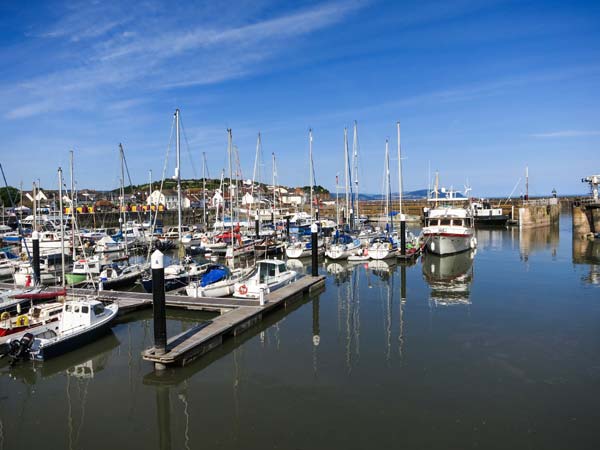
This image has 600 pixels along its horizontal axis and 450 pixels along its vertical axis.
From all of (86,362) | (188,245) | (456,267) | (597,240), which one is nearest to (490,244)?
(597,240)

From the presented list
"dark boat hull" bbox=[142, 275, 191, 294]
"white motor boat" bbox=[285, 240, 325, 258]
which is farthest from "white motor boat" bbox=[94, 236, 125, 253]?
"dark boat hull" bbox=[142, 275, 191, 294]

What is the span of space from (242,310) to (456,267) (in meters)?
21.5

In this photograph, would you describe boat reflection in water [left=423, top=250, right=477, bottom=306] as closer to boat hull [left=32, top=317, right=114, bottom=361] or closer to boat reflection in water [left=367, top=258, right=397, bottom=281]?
boat reflection in water [left=367, top=258, right=397, bottom=281]

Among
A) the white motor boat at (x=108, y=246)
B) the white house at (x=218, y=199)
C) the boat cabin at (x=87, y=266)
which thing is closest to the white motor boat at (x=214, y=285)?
the boat cabin at (x=87, y=266)

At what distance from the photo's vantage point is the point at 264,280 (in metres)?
24.3

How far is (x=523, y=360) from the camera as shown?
15.1m

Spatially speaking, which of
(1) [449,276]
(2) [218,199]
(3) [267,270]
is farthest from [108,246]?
(1) [449,276]

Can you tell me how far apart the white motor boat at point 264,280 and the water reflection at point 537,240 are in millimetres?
24348

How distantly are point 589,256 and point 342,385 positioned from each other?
36411 mm

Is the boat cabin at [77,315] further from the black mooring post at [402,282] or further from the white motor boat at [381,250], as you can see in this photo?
the white motor boat at [381,250]

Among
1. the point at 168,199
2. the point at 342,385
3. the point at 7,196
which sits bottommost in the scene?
the point at 342,385

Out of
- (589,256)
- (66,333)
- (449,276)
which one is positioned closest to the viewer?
(66,333)

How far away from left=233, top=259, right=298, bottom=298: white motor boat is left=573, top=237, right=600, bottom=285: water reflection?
64.3 feet

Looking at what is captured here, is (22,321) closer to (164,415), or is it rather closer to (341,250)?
(164,415)
